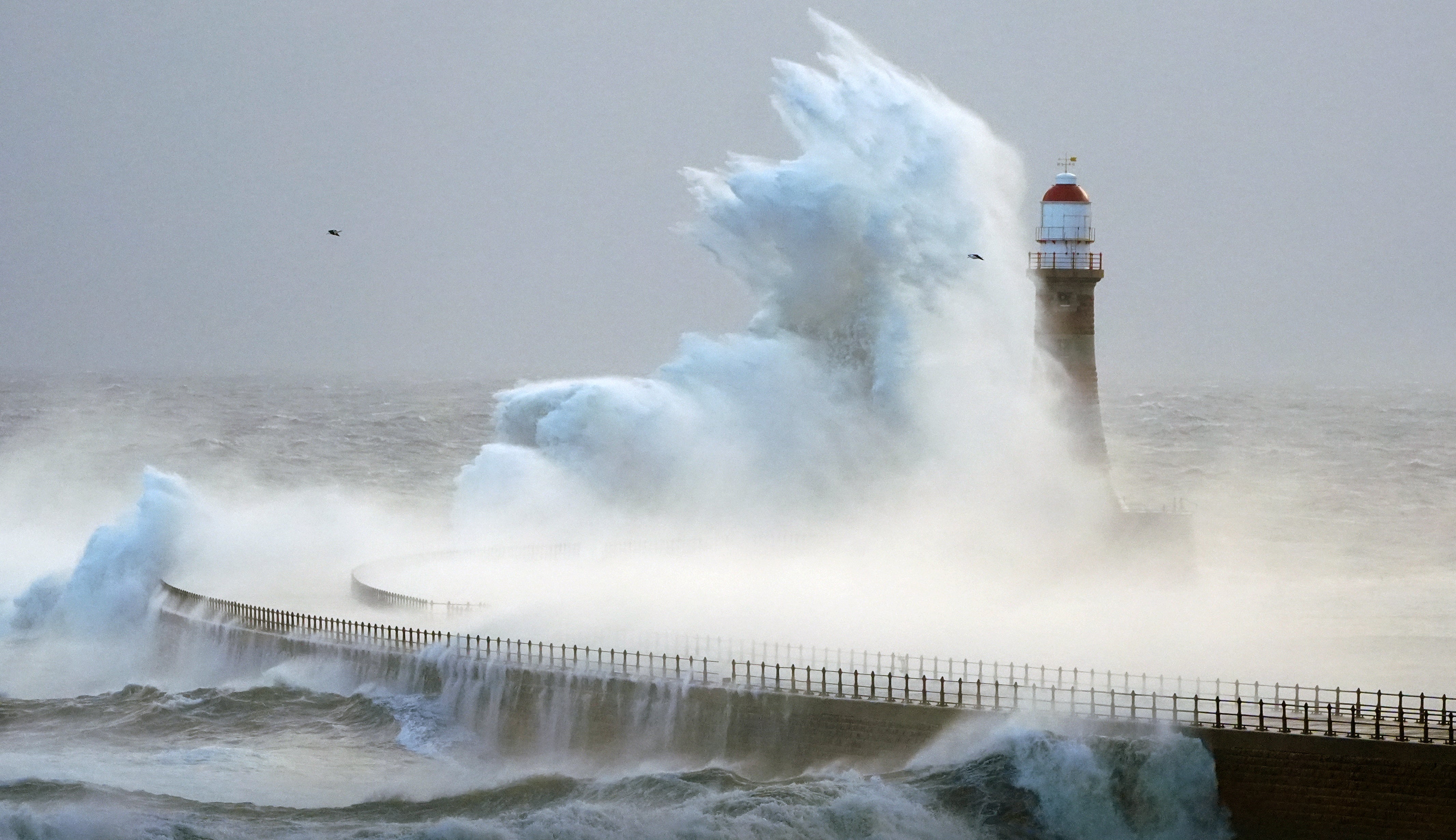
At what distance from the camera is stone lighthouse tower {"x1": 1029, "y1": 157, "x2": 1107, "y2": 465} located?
47.0 meters

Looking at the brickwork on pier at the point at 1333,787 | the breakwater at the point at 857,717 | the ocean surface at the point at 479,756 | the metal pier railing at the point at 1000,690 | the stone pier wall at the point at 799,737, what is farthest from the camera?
the ocean surface at the point at 479,756

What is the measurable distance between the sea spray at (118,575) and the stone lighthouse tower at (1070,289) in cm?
2002

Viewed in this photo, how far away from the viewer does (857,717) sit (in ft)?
108

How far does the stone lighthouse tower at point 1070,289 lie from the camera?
47031 millimetres

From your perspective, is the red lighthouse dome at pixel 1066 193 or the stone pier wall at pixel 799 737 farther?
the red lighthouse dome at pixel 1066 193

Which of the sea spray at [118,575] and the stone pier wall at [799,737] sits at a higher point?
the sea spray at [118,575]

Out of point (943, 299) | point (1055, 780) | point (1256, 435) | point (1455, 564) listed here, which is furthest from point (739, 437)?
point (1256, 435)

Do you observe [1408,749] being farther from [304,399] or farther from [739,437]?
[304,399]

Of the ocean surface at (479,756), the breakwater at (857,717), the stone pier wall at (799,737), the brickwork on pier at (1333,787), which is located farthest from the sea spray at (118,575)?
the brickwork on pier at (1333,787)

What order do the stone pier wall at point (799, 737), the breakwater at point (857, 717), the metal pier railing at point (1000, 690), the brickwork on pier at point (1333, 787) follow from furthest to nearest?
the metal pier railing at point (1000, 690) < the breakwater at point (857, 717) < the stone pier wall at point (799, 737) < the brickwork on pier at point (1333, 787)

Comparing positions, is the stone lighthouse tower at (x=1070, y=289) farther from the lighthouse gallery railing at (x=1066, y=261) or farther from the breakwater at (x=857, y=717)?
the breakwater at (x=857, y=717)

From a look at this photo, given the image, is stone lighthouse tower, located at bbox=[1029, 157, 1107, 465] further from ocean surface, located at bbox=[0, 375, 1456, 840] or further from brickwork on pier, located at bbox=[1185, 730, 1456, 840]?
brickwork on pier, located at bbox=[1185, 730, 1456, 840]

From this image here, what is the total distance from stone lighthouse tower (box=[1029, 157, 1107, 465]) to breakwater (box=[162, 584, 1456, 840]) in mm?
13616

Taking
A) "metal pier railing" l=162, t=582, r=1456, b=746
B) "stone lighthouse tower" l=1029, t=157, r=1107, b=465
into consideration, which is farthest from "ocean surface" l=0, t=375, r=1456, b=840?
"stone lighthouse tower" l=1029, t=157, r=1107, b=465
